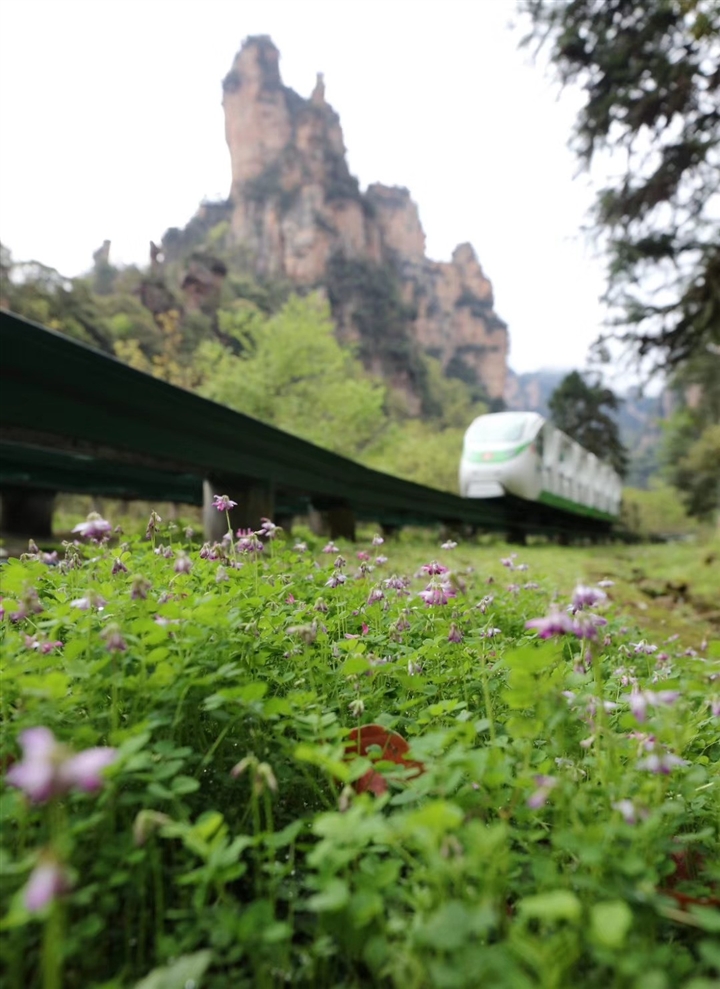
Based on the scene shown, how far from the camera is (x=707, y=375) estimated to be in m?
22.9

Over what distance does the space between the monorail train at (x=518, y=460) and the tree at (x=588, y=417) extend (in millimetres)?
37892

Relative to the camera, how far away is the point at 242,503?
771cm

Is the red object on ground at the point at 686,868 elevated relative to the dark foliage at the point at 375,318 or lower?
lower

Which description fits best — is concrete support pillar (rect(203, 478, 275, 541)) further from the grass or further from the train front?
the train front

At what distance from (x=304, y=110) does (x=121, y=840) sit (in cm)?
14879

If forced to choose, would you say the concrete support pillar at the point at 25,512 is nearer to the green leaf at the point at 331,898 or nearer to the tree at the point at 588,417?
the green leaf at the point at 331,898

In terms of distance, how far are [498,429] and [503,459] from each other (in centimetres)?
158

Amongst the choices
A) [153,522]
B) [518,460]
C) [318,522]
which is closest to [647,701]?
[153,522]

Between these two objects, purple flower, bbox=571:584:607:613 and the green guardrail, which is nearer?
purple flower, bbox=571:584:607:613

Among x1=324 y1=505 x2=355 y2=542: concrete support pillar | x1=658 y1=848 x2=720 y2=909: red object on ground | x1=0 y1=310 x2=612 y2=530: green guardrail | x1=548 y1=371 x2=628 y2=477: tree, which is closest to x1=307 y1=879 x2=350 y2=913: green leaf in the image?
x1=658 y1=848 x2=720 y2=909: red object on ground

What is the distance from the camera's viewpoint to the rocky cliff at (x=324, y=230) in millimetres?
109875

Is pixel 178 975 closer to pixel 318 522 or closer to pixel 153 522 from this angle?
pixel 153 522

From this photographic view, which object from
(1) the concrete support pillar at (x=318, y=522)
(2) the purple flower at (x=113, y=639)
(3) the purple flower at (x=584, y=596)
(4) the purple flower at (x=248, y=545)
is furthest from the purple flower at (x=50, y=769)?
(1) the concrete support pillar at (x=318, y=522)

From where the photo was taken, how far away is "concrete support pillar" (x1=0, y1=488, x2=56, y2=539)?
340 inches
